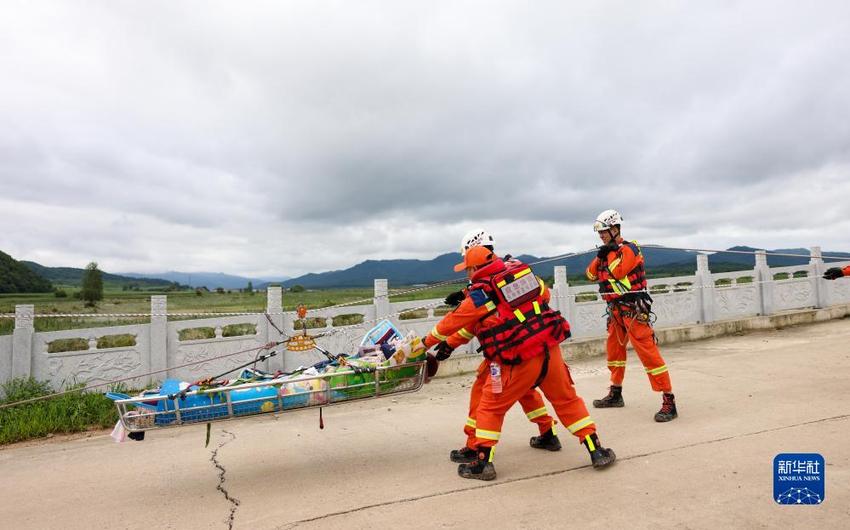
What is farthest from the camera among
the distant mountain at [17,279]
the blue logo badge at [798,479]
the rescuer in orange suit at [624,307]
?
the distant mountain at [17,279]

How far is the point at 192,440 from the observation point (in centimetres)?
532

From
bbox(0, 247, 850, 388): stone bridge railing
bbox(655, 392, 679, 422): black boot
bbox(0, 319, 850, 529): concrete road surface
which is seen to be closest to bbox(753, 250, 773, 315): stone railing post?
bbox(0, 247, 850, 388): stone bridge railing

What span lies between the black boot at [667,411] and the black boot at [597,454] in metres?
1.36

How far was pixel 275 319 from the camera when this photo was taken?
7973 mm

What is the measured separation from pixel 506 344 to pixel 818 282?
12.8 m

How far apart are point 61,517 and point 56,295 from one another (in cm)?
2386

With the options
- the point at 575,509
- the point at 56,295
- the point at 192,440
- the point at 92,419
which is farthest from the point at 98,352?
the point at 56,295

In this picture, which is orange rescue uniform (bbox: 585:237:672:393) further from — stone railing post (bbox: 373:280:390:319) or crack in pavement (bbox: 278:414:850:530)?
stone railing post (bbox: 373:280:390:319)

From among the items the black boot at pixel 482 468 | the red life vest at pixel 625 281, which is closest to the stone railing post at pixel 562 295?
the red life vest at pixel 625 281

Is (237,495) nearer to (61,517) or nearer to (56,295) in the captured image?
(61,517)

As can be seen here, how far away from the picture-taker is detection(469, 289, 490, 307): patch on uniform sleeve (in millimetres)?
3711

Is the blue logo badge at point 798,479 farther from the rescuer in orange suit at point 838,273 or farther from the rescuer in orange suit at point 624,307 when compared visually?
the rescuer in orange suit at point 838,273

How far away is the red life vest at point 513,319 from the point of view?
12.1ft

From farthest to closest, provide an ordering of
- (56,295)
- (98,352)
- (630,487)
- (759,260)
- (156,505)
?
(56,295)
(759,260)
(98,352)
(156,505)
(630,487)
